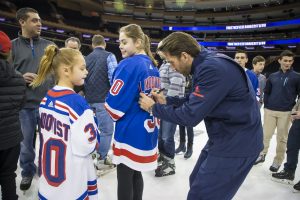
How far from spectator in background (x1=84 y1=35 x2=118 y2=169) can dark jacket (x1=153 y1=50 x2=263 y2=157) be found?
1914 millimetres

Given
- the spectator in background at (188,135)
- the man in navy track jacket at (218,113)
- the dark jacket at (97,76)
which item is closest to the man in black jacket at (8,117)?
the man in navy track jacket at (218,113)

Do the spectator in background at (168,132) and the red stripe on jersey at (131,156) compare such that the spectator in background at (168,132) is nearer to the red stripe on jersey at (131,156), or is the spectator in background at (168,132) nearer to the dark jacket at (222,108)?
the red stripe on jersey at (131,156)

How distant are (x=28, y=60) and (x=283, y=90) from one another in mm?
3519

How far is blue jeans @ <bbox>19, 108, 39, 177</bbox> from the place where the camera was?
2.60 meters

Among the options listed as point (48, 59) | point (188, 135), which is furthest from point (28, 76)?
point (188, 135)

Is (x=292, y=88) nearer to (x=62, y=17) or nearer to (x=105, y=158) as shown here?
(x=105, y=158)

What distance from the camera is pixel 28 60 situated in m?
2.60

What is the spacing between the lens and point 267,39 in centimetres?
2908

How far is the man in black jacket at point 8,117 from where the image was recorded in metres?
1.82

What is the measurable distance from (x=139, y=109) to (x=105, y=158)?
1.74 meters

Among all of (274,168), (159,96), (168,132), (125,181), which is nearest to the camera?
(159,96)

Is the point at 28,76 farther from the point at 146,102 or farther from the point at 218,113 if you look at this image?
the point at 218,113

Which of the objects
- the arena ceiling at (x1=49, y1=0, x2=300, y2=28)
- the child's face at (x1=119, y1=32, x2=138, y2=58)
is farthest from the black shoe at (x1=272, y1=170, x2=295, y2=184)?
the arena ceiling at (x1=49, y1=0, x2=300, y2=28)

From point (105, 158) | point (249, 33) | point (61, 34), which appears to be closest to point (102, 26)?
point (61, 34)
